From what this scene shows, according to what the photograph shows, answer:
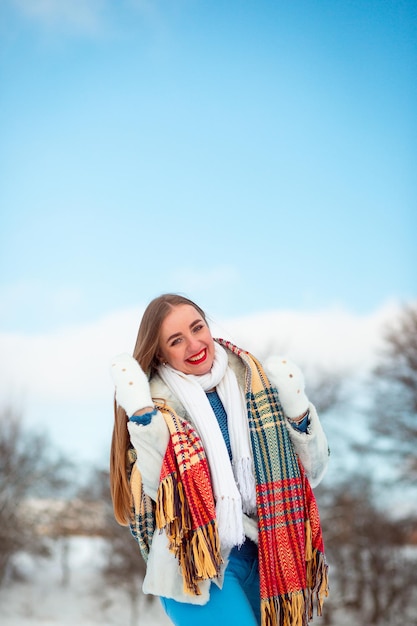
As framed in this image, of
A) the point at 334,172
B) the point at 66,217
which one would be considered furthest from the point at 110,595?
the point at 334,172

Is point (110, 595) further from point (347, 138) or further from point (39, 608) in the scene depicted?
point (347, 138)

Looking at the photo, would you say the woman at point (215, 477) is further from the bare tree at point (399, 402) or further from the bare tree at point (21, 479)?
the bare tree at point (21, 479)

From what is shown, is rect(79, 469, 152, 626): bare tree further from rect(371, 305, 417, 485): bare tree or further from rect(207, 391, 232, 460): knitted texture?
rect(207, 391, 232, 460): knitted texture

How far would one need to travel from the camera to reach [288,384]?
Answer: 5.63 ft

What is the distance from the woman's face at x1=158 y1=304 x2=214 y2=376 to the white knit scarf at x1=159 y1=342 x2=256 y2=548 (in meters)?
0.02

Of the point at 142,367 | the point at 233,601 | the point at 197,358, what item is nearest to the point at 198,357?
the point at 197,358

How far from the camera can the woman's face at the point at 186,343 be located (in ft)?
6.10

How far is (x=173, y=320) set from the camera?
1870 millimetres

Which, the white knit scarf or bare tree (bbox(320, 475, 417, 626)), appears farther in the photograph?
bare tree (bbox(320, 475, 417, 626))

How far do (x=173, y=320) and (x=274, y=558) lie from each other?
589 mm

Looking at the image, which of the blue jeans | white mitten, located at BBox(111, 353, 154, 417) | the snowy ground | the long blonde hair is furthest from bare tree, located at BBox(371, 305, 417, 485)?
white mitten, located at BBox(111, 353, 154, 417)

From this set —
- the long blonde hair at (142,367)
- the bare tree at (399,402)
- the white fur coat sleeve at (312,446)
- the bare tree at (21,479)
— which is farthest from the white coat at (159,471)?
the bare tree at (21,479)

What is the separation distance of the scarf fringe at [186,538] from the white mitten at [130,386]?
0.17 metres

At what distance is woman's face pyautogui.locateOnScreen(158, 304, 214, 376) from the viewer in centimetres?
186
